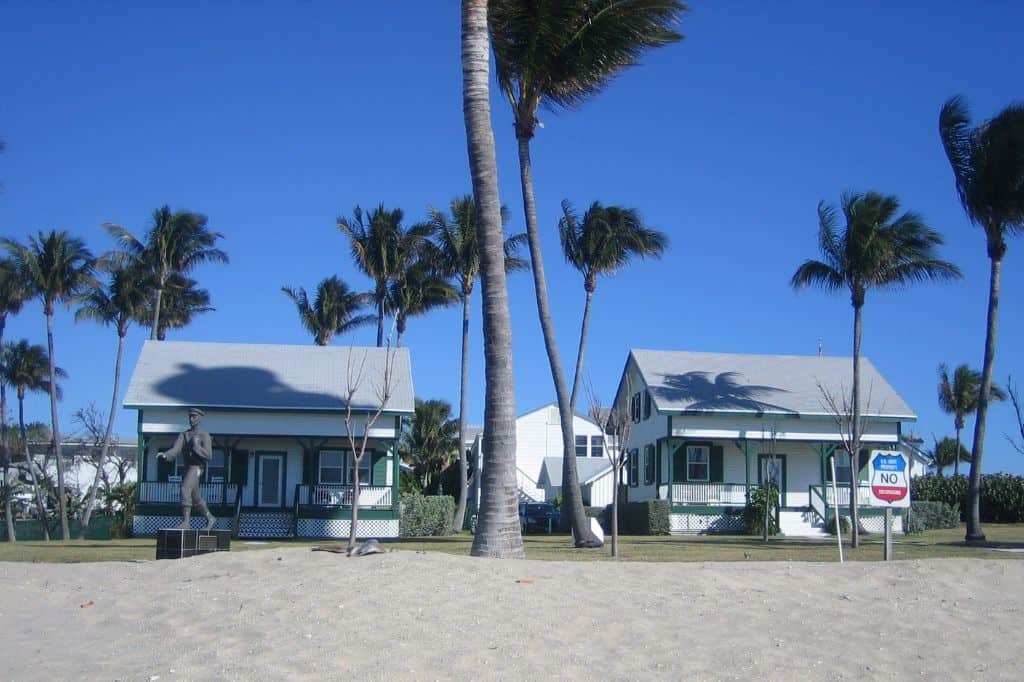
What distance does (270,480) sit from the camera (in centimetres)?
3550

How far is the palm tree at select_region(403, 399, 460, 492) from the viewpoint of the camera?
6225 cm

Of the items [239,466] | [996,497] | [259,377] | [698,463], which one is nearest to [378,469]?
[239,466]

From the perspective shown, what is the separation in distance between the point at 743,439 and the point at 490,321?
944 inches

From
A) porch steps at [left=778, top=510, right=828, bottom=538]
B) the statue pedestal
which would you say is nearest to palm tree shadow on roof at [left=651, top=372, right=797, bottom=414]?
porch steps at [left=778, top=510, right=828, bottom=538]

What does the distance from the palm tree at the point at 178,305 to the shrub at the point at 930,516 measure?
3228cm

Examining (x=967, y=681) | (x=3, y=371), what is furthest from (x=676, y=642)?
(x=3, y=371)

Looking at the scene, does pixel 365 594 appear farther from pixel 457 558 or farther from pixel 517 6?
pixel 517 6

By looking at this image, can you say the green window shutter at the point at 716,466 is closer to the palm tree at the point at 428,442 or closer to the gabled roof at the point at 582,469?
the gabled roof at the point at 582,469

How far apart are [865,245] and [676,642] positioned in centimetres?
2061

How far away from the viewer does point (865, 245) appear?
27953mm

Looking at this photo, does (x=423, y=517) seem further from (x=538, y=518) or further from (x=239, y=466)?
(x=538, y=518)

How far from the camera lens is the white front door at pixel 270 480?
35.2 m

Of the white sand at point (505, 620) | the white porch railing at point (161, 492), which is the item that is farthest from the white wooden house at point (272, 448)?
the white sand at point (505, 620)

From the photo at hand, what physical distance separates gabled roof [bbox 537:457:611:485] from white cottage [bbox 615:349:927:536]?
1507cm
